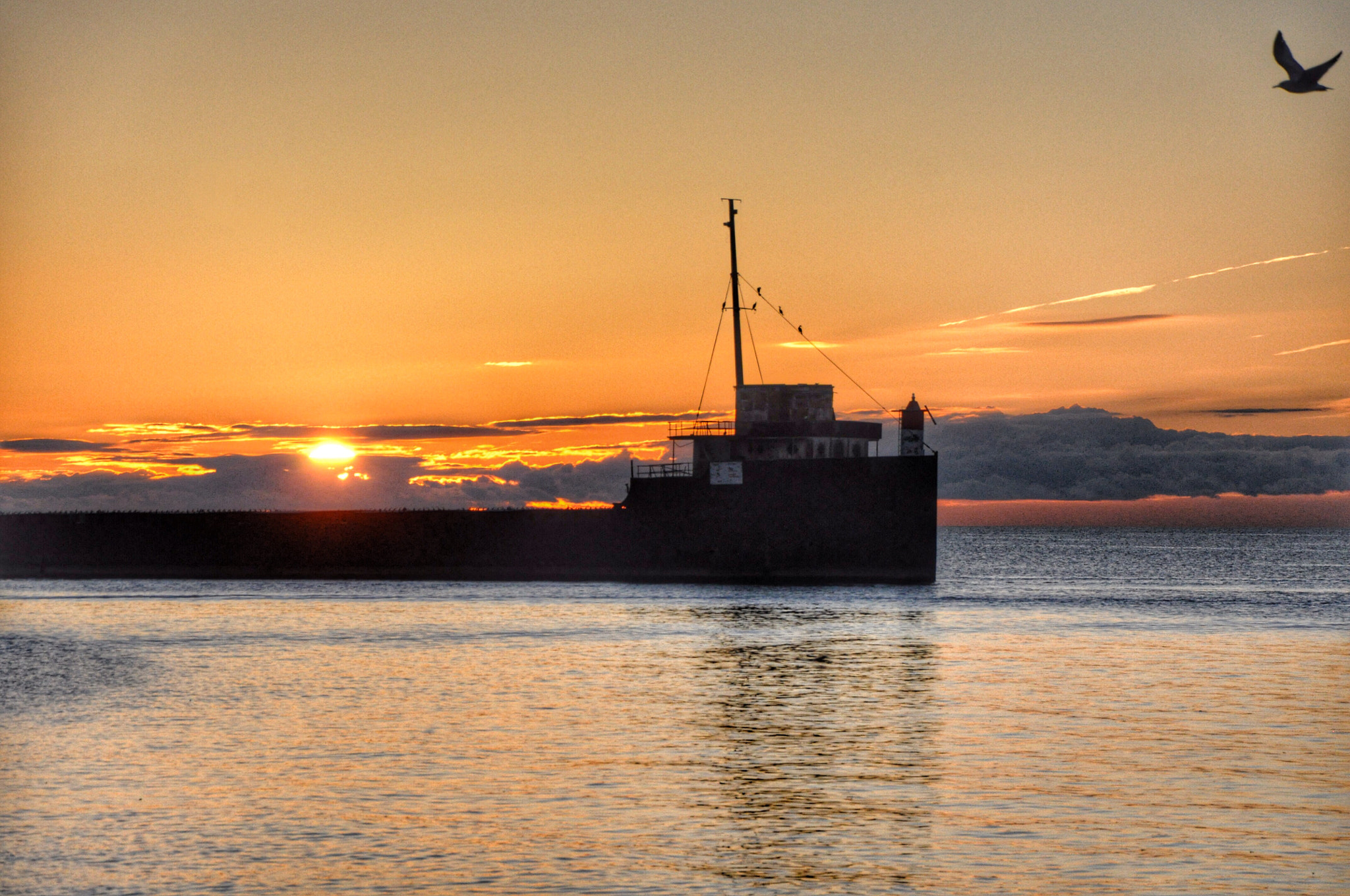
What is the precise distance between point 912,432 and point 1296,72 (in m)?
43.0

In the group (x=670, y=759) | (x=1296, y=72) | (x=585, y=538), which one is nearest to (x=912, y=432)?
(x=585, y=538)

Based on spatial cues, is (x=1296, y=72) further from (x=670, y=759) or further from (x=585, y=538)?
(x=585, y=538)

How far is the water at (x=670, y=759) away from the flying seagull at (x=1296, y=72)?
8283 millimetres

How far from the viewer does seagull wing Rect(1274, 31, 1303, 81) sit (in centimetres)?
1433

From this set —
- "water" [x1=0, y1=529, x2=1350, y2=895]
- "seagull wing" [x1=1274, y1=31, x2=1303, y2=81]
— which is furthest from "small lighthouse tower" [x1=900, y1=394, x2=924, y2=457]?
"seagull wing" [x1=1274, y1=31, x2=1303, y2=81]

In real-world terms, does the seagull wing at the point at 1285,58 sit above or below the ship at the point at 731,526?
above

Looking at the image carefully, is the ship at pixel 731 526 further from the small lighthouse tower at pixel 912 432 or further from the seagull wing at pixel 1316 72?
the seagull wing at pixel 1316 72

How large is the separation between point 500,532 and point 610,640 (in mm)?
30267

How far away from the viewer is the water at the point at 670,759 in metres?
14.4

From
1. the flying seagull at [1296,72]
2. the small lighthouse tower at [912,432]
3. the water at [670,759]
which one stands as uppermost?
the flying seagull at [1296,72]

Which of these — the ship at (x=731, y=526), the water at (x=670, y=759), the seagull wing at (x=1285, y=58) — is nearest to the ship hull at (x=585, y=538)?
the ship at (x=731, y=526)

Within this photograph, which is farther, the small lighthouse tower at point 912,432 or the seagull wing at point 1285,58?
the small lighthouse tower at point 912,432

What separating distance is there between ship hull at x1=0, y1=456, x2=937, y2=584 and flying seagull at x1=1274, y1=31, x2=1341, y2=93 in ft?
138

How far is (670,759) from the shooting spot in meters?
20.7
